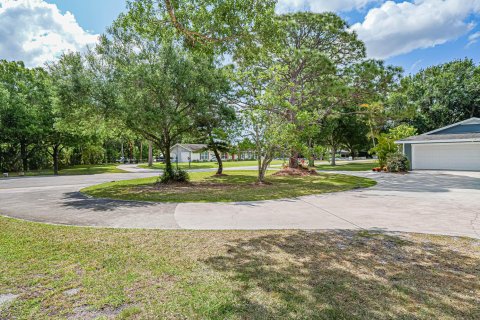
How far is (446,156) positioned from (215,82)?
19.5m

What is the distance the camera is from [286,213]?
292 inches

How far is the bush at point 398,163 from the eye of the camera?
1991 centimetres

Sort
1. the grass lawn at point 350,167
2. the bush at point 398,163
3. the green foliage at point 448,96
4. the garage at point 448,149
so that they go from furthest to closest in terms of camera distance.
A: the green foliage at point 448,96 → the grass lawn at point 350,167 → the garage at point 448,149 → the bush at point 398,163

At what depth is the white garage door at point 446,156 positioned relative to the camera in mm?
20109

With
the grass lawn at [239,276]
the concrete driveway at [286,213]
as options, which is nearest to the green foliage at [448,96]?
the concrete driveway at [286,213]

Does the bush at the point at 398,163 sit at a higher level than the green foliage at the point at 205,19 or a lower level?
lower

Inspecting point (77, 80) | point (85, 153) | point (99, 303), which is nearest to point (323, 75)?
point (77, 80)

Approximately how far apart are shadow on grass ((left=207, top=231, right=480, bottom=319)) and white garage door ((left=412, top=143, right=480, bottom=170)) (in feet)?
68.0

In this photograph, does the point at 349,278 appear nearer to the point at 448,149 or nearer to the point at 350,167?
the point at 448,149

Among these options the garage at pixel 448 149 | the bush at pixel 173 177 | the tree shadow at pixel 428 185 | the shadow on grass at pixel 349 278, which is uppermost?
the garage at pixel 448 149

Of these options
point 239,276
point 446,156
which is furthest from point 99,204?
point 446,156

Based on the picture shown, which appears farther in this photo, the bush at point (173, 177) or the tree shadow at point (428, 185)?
the bush at point (173, 177)

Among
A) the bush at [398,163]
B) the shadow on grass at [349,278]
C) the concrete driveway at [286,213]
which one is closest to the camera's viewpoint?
the shadow on grass at [349,278]

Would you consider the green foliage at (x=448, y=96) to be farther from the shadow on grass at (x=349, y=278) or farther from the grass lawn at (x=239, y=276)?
the grass lawn at (x=239, y=276)
